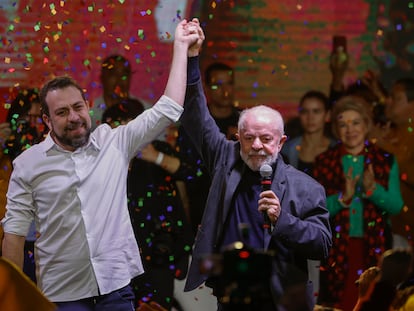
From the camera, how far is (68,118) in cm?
440

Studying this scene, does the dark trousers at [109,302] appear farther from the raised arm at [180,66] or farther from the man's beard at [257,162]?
the raised arm at [180,66]

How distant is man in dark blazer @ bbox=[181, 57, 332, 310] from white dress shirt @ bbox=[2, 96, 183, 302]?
1.32 feet

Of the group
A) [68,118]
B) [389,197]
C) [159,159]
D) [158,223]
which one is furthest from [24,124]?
[389,197]

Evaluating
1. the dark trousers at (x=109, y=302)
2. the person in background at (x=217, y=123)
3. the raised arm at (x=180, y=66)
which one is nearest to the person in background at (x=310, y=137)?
the person in background at (x=217, y=123)

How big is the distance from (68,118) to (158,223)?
1.90 metres

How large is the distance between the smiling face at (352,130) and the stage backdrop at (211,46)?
1.14 ft

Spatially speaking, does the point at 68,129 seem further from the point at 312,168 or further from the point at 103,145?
the point at 312,168

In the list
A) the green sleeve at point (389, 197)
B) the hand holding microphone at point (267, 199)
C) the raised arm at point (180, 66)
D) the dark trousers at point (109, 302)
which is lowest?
the dark trousers at point (109, 302)

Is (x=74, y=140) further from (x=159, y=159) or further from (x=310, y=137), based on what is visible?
(x=310, y=137)

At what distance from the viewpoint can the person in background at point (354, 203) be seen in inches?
241

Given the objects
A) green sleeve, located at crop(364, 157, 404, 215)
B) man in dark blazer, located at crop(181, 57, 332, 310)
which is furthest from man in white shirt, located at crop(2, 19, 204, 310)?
green sleeve, located at crop(364, 157, 404, 215)

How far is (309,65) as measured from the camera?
6.60 metres

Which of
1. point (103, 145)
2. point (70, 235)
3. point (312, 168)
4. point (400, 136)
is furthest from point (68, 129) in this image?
point (400, 136)

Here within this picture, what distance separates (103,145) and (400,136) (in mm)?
2676
